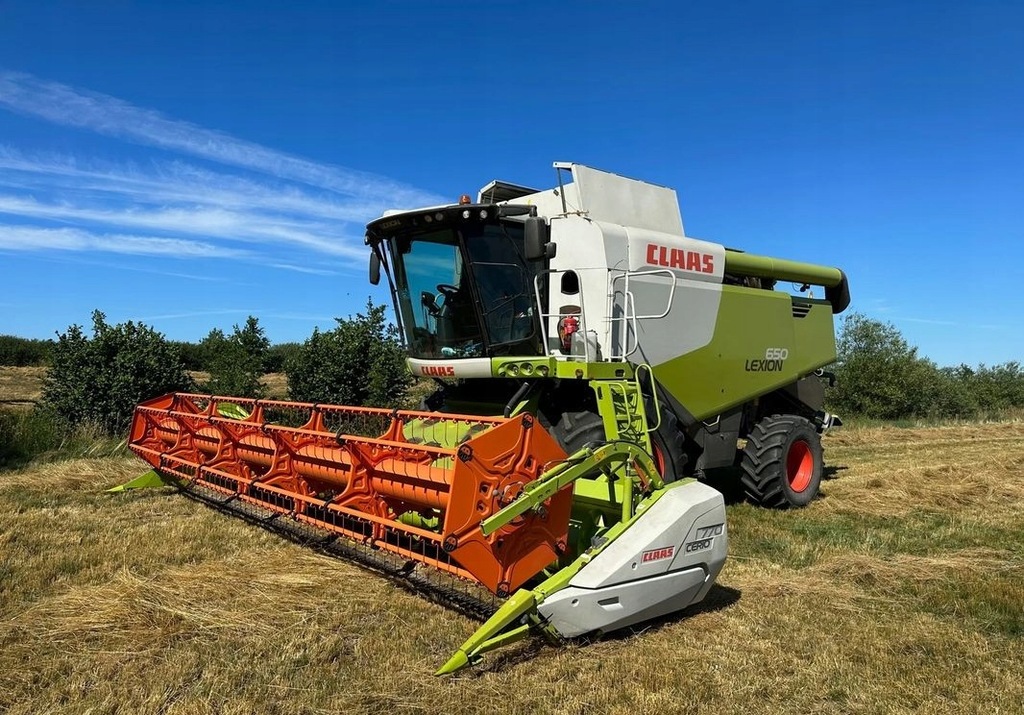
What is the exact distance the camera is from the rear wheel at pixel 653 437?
4941mm

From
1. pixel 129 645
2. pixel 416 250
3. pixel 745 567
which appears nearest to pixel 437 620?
pixel 129 645

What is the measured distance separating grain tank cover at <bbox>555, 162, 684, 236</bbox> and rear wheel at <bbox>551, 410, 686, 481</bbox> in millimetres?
1777

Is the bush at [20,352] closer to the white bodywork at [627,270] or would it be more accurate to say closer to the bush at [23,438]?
the bush at [23,438]

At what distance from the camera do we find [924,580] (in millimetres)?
4586

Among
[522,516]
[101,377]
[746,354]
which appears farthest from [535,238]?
[101,377]

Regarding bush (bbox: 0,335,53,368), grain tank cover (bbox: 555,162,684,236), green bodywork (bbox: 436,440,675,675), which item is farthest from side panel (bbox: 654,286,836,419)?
bush (bbox: 0,335,53,368)

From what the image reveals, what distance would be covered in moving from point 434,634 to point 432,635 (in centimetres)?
1

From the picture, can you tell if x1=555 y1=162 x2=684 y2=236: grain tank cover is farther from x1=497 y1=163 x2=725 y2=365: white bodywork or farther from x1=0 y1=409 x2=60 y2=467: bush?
x1=0 y1=409 x2=60 y2=467: bush

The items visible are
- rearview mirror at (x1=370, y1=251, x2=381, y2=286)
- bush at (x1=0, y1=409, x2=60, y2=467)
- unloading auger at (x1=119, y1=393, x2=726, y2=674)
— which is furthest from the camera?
bush at (x1=0, y1=409, x2=60, y2=467)

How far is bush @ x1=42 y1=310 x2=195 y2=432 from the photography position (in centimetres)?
1160

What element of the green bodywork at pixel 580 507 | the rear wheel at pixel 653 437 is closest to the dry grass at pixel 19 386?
the rear wheel at pixel 653 437

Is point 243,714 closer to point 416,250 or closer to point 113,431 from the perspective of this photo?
point 416,250

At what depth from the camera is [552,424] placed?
18.0 ft

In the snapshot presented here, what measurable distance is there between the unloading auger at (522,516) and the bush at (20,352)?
152ft
